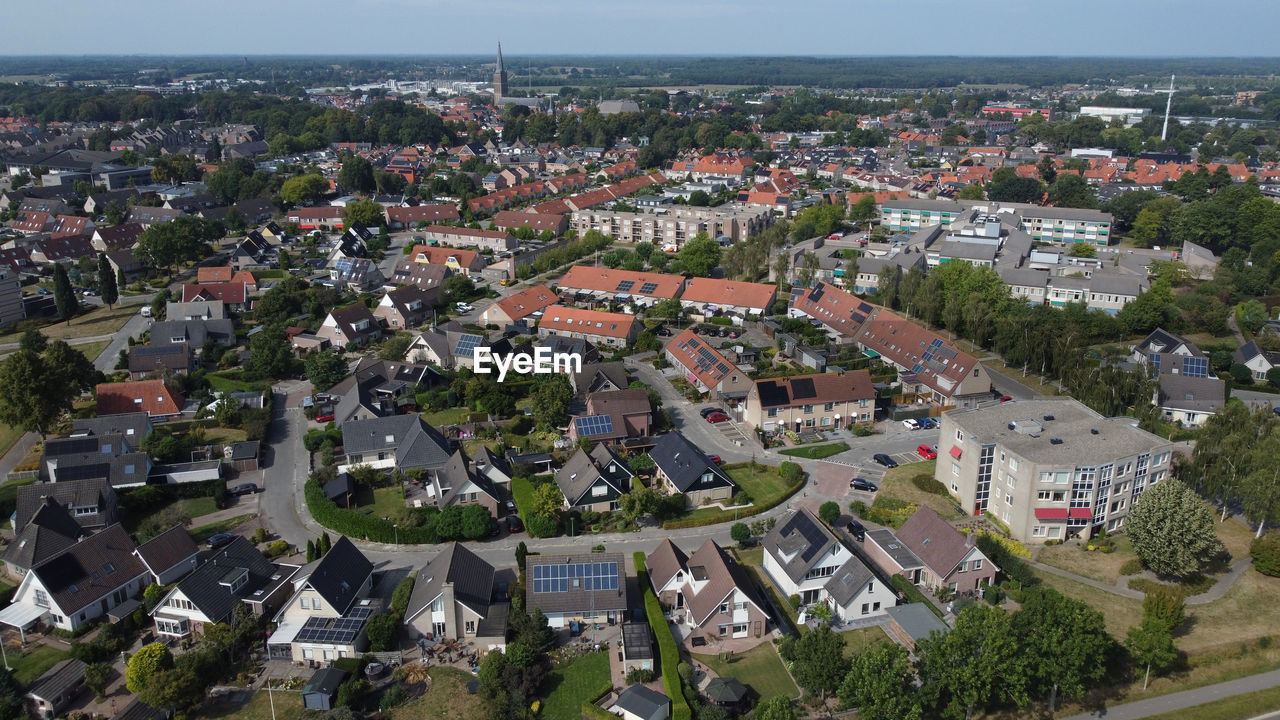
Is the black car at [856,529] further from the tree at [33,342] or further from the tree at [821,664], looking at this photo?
the tree at [33,342]

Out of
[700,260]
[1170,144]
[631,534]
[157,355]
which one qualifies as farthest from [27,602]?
[1170,144]

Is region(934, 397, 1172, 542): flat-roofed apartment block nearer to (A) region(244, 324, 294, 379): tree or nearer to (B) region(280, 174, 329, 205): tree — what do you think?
(A) region(244, 324, 294, 379): tree

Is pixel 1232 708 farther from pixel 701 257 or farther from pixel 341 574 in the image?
pixel 701 257

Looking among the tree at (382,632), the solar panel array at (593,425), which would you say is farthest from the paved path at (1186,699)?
the solar panel array at (593,425)

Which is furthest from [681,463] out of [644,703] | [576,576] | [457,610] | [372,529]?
[644,703]

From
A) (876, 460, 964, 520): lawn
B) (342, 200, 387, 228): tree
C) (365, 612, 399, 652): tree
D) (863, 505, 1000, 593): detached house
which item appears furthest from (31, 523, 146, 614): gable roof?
(342, 200, 387, 228): tree

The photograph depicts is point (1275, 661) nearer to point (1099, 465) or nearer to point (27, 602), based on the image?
point (1099, 465)
